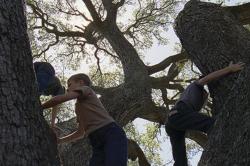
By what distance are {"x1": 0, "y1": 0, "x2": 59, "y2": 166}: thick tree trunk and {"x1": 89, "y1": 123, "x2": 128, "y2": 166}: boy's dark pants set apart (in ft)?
4.12

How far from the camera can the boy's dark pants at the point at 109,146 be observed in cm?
378

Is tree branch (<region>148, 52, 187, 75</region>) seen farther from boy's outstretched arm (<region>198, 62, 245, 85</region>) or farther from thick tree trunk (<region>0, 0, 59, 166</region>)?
thick tree trunk (<region>0, 0, 59, 166</region>)

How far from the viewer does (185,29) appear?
5.23 metres

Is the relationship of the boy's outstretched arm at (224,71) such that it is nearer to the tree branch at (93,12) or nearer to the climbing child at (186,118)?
the climbing child at (186,118)

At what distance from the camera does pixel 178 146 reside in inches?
200

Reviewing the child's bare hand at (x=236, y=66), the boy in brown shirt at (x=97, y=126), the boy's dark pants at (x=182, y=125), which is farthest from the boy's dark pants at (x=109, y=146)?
the child's bare hand at (x=236, y=66)

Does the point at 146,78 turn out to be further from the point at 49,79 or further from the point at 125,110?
the point at 49,79

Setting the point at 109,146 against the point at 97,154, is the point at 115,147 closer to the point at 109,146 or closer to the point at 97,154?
the point at 109,146

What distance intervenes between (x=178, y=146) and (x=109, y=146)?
1435mm

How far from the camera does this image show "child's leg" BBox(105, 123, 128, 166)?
3.76 m

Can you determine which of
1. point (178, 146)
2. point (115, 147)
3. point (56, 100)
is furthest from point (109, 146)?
point (178, 146)

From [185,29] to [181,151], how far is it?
1.49m

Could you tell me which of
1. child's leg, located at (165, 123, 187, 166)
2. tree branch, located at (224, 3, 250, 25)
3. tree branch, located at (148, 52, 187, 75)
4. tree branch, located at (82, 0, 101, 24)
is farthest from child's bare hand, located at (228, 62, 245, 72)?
tree branch, located at (82, 0, 101, 24)

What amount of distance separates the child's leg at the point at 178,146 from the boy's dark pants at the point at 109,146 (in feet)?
3.88
